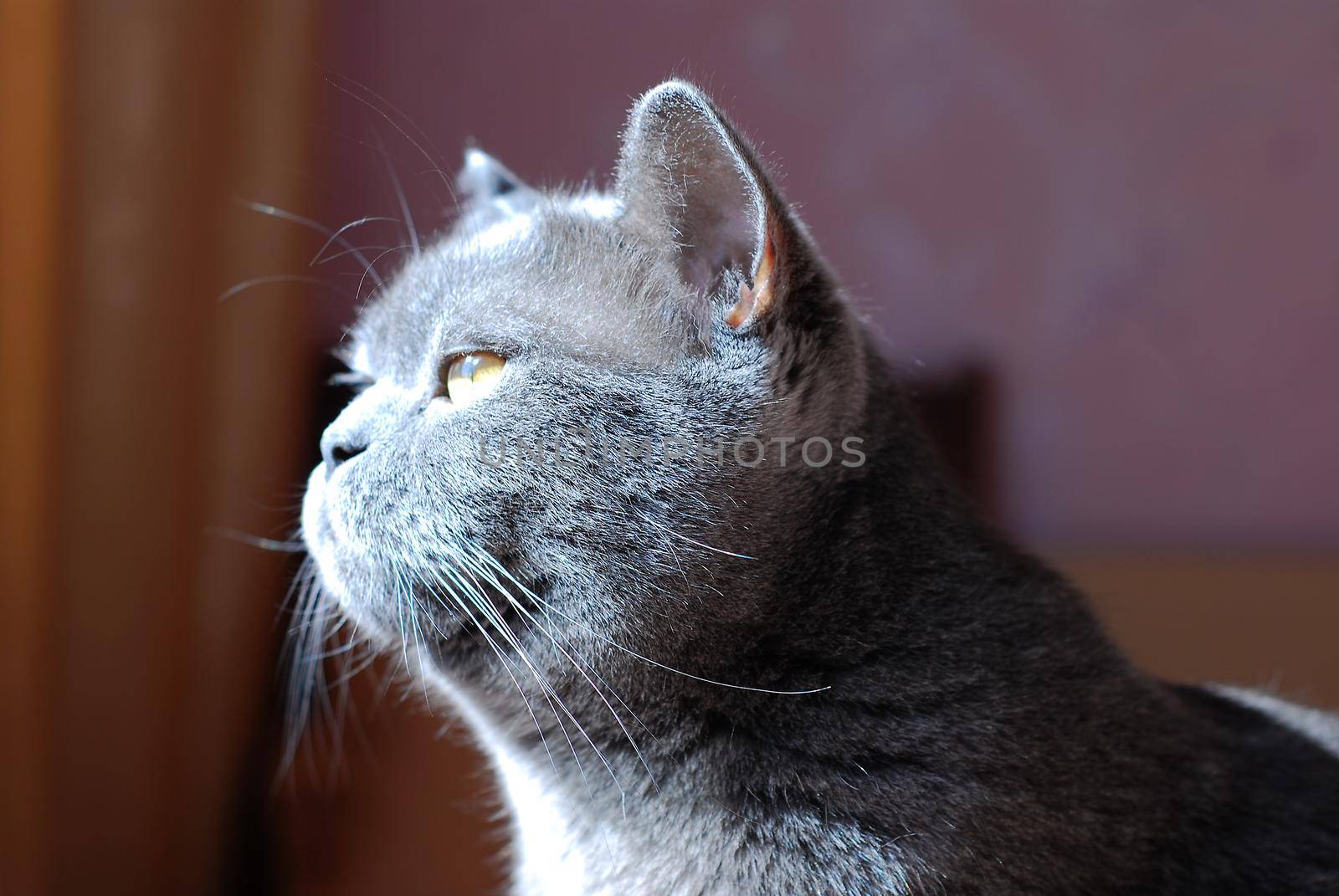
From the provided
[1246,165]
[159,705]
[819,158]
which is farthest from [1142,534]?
[159,705]

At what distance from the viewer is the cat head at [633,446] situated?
0.65 metres

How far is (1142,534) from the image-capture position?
1734mm

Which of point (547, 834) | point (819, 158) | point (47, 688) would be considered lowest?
point (47, 688)

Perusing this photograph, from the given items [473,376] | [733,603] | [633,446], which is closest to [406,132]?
[473,376]

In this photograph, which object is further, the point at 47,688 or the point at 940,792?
the point at 47,688

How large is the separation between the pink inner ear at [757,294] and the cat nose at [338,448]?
277 millimetres

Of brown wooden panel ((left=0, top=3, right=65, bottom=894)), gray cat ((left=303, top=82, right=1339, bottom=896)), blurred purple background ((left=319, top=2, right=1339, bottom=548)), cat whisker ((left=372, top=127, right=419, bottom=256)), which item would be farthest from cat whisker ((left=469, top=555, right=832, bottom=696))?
blurred purple background ((left=319, top=2, right=1339, bottom=548))

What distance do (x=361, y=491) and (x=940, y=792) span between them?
1.39 feet

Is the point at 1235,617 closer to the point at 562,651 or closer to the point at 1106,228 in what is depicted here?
the point at 1106,228

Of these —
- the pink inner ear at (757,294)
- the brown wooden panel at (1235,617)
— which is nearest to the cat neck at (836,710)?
the pink inner ear at (757,294)

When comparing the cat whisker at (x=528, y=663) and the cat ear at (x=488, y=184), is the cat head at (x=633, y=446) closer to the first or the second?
the cat whisker at (x=528, y=663)

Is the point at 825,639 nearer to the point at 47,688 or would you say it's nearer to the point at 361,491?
the point at 361,491

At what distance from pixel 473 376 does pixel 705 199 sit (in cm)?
20

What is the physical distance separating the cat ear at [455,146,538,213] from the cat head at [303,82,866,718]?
0.20 meters
